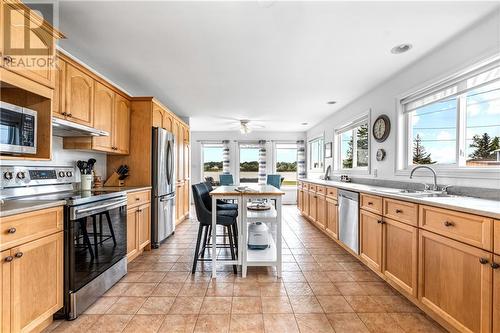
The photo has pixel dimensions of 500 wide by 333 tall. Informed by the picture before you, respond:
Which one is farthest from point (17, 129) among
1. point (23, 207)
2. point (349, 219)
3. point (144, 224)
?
point (349, 219)

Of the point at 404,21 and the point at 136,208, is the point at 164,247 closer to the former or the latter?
the point at 136,208

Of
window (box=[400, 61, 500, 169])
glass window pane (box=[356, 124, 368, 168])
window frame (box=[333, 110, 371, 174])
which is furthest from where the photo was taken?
glass window pane (box=[356, 124, 368, 168])

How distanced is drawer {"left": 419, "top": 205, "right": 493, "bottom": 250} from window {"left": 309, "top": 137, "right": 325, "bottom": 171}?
4424 millimetres

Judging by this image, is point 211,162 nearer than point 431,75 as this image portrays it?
No

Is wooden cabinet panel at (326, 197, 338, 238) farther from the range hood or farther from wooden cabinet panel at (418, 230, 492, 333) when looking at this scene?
the range hood

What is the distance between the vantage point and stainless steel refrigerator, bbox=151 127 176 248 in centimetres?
351

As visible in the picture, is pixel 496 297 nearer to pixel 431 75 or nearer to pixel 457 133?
pixel 457 133

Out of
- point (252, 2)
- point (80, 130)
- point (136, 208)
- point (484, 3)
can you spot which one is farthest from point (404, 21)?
point (136, 208)

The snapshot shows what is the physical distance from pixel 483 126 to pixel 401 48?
1.02 m

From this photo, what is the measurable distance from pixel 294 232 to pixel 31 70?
13.0 ft

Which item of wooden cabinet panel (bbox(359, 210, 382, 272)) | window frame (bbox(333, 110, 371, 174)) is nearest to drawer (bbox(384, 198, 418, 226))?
wooden cabinet panel (bbox(359, 210, 382, 272))

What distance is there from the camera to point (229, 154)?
7.70m

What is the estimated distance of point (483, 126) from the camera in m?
2.19

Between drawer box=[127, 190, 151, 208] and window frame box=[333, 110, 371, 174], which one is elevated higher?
window frame box=[333, 110, 371, 174]
